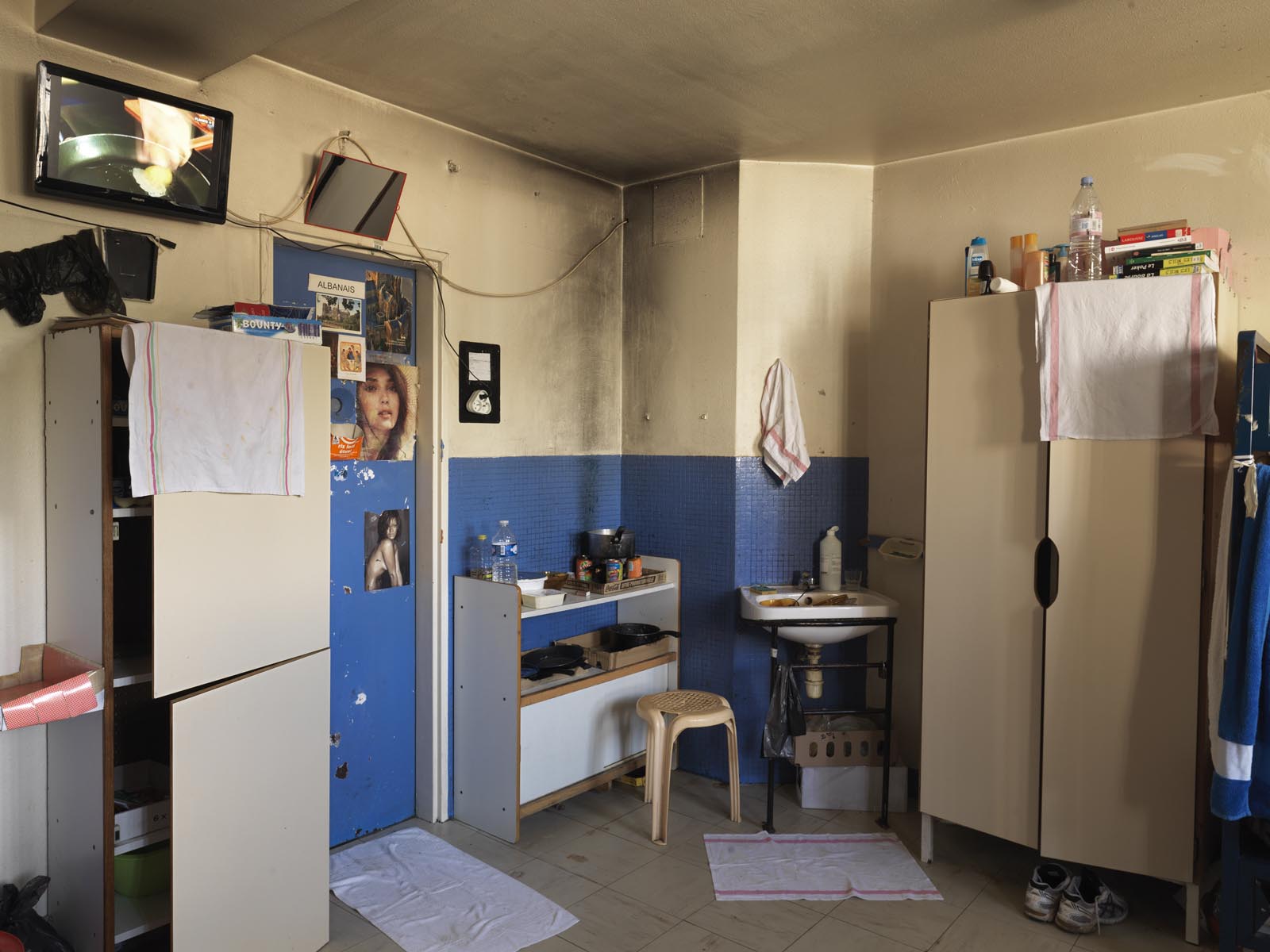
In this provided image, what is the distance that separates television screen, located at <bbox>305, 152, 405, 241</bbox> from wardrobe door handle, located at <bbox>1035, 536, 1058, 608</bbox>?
2.40 meters

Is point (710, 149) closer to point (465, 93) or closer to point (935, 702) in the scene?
point (465, 93)

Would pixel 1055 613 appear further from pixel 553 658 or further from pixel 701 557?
pixel 553 658

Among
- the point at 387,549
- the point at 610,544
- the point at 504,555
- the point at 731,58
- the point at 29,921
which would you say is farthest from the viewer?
the point at 610,544

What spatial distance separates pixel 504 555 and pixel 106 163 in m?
1.84

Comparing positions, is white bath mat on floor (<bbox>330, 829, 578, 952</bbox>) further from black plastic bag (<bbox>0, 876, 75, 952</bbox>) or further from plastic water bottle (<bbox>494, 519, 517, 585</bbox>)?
plastic water bottle (<bbox>494, 519, 517, 585</bbox>)

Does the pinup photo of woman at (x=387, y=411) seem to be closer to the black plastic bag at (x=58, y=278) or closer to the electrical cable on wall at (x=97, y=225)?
the electrical cable on wall at (x=97, y=225)

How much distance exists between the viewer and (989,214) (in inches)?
132

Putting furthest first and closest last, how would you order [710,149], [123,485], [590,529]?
[590,529], [710,149], [123,485]

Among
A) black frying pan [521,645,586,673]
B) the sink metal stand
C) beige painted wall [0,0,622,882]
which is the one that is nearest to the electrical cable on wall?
beige painted wall [0,0,622,882]

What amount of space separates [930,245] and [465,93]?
1.91m

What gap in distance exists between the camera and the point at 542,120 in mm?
3170

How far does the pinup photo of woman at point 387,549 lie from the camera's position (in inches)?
123

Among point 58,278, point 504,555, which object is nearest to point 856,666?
point 504,555

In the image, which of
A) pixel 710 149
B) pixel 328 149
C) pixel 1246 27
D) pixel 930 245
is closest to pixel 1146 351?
pixel 1246 27
